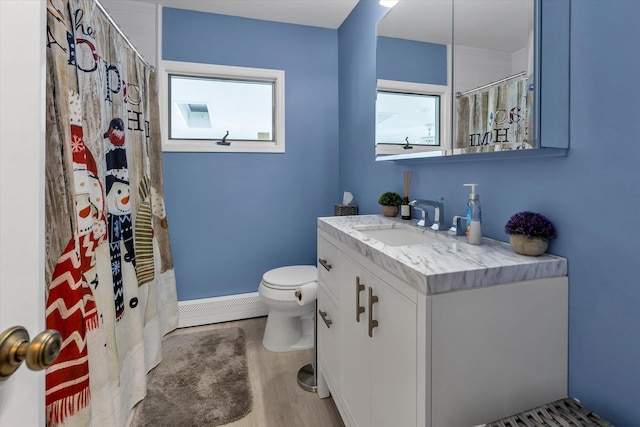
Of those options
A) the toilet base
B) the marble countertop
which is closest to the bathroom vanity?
the marble countertop

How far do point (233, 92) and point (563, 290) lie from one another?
264 centimetres

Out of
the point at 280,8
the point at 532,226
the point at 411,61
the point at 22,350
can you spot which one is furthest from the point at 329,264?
the point at 280,8

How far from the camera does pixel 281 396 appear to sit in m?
1.79

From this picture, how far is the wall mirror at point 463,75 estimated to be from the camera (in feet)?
3.23

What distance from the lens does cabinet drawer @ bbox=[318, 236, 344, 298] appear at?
1.48m

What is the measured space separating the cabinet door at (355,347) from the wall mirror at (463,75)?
64cm

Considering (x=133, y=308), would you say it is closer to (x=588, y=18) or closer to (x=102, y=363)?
(x=102, y=363)

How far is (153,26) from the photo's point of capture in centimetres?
242

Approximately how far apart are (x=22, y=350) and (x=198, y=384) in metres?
1.65

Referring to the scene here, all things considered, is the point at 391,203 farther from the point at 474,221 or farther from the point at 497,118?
the point at 497,118

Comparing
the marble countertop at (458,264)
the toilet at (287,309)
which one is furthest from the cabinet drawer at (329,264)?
the toilet at (287,309)

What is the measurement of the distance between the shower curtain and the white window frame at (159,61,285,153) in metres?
0.21

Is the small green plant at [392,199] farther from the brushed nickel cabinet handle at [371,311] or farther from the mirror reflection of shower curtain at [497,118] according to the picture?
the brushed nickel cabinet handle at [371,311]

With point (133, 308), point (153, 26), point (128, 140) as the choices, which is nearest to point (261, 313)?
point (133, 308)
